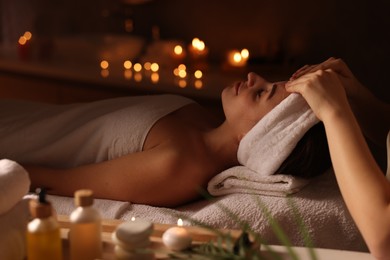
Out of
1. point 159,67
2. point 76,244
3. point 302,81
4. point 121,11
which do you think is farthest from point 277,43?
point 76,244

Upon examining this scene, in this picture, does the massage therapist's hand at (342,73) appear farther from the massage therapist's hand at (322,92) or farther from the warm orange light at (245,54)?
the warm orange light at (245,54)

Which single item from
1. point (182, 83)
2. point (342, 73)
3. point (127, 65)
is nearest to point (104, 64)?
point (127, 65)

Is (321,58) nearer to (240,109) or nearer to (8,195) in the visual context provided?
(240,109)

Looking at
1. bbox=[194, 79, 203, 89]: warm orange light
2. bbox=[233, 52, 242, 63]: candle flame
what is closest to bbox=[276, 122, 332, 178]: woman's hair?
bbox=[194, 79, 203, 89]: warm orange light

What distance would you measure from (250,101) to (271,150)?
0.65 ft

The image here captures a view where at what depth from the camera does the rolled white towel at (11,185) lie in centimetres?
130

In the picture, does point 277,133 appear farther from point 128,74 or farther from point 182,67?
point 182,67

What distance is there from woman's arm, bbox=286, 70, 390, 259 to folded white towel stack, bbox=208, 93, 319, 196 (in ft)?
0.64

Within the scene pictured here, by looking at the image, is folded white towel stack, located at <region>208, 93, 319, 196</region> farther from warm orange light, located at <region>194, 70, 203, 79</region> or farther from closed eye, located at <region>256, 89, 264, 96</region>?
warm orange light, located at <region>194, 70, 203, 79</region>

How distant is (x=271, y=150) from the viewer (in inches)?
68.4

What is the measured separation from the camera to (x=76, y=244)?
4.11ft

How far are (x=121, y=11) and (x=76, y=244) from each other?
9.03ft

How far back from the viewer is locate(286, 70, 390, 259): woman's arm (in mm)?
1340

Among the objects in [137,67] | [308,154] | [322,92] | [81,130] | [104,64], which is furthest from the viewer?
[104,64]
